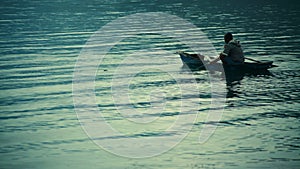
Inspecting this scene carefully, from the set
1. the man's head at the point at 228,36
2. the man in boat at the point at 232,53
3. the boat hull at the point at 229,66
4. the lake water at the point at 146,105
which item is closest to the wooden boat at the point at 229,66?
the boat hull at the point at 229,66

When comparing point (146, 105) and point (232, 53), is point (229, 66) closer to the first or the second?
point (232, 53)

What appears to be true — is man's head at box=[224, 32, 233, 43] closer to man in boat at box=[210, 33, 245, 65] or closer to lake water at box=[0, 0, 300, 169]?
man in boat at box=[210, 33, 245, 65]

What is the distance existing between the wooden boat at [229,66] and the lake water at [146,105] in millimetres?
570

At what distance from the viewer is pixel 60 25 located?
174 feet

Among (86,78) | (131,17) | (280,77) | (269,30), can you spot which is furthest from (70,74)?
(131,17)

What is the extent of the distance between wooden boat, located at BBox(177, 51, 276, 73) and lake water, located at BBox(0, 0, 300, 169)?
0.57m

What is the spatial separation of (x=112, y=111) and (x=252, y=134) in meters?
5.09

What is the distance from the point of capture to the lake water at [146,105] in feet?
55.2

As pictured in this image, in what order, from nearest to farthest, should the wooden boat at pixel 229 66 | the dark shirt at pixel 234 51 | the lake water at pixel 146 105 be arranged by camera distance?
1. the lake water at pixel 146 105
2. the wooden boat at pixel 229 66
3. the dark shirt at pixel 234 51

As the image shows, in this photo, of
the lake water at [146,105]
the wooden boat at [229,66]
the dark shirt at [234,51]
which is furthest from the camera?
the dark shirt at [234,51]

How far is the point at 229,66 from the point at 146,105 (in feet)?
22.6

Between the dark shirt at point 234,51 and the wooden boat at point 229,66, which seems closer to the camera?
the wooden boat at point 229,66

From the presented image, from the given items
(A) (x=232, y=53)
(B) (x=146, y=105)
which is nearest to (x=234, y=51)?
(A) (x=232, y=53)

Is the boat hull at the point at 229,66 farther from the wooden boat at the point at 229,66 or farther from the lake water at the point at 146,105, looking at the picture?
the lake water at the point at 146,105
